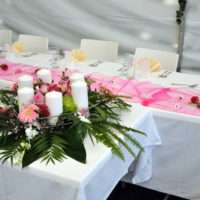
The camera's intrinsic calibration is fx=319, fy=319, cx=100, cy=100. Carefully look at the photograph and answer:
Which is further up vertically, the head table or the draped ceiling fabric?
the draped ceiling fabric

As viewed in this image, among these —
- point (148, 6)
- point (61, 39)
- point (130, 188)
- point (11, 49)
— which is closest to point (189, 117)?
point (130, 188)

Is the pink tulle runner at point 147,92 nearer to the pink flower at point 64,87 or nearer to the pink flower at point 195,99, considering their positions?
the pink flower at point 195,99

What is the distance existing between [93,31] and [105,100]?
2.35 meters

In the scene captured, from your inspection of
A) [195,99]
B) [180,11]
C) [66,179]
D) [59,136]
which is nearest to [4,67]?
[59,136]

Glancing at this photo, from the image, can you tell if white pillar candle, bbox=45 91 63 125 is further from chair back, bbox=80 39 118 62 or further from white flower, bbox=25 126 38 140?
chair back, bbox=80 39 118 62

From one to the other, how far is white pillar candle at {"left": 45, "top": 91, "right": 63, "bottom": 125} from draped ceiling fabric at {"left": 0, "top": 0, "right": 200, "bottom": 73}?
226 centimetres

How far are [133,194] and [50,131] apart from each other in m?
1.06

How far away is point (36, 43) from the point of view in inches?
122

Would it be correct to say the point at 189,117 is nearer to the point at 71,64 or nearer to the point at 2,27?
the point at 71,64

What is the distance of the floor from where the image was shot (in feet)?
6.66

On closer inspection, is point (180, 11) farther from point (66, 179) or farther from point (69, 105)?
point (66, 179)

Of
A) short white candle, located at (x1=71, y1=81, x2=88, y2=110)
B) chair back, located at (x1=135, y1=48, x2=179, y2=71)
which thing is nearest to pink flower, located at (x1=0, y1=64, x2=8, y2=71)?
chair back, located at (x1=135, y1=48, x2=179, y2=71)

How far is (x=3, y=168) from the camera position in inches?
45.4

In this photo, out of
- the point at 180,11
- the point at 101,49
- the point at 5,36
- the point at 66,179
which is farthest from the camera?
the point at 5,36
